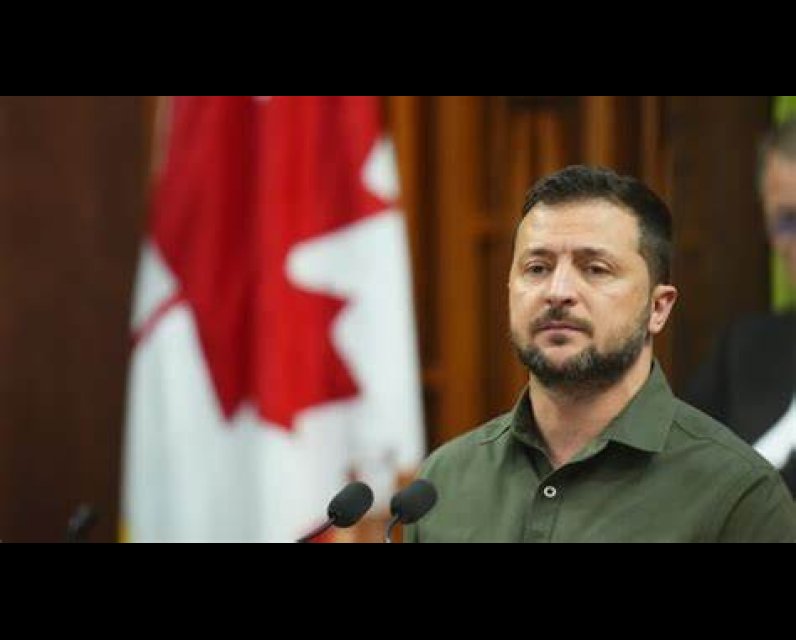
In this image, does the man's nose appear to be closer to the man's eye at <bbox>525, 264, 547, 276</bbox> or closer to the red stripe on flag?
the man's eye at <bbox>525, 264, 547, 276</bbox>

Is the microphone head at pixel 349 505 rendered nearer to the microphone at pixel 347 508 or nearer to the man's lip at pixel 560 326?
the microphone at pixel 347 508

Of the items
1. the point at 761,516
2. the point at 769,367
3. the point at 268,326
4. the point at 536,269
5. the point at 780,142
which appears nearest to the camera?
the point at 761,516

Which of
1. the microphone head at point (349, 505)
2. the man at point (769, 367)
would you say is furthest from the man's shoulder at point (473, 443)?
the man at point (769, 367)

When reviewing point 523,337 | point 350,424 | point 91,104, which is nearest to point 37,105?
point 91,104

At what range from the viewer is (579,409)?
4.86 feet

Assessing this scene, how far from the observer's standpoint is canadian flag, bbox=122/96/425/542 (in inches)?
97.0

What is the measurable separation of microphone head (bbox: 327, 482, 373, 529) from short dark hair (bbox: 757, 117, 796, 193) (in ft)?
3.25

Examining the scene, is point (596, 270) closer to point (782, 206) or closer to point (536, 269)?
point (536, 269)

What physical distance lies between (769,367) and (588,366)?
537mm

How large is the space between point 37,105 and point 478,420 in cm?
124

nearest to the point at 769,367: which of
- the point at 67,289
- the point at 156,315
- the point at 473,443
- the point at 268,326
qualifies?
the point at 473,443

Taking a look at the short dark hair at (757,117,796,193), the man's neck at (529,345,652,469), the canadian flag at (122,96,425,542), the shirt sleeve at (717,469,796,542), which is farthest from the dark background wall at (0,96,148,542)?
the shirt sleeve at (717,469,796,542)

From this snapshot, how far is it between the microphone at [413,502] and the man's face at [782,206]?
0.82 meters
